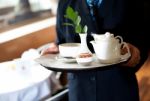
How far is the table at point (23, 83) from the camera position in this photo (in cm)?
144

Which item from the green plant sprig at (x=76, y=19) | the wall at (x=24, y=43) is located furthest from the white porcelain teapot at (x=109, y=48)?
the wall at (x=24, y=43)

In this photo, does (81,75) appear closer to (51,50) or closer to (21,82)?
(51,50)

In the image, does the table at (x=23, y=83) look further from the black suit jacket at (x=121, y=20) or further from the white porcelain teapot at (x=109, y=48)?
the white porcelain teapot at (x=109, y=48)

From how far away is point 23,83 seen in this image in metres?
1.51

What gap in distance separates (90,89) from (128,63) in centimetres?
19

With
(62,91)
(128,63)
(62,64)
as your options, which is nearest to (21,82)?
(62,91)

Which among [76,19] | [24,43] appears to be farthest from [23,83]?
[76,19]

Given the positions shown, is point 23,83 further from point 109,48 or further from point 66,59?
point 109,48

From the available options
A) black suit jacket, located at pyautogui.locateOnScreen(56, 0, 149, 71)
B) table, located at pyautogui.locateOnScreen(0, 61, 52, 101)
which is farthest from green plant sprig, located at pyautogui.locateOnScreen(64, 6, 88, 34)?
table, located at pyautogui.locateOnScreen(0, 61, 52, 101)

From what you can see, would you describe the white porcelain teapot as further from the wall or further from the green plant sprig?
the wall

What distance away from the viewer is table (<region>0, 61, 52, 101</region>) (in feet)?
4.72

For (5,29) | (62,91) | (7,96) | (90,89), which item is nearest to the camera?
(90,89)

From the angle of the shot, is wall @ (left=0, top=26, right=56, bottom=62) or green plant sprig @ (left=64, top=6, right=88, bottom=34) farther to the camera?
wall @ (left=0, top=26, right=56, bottom=62)

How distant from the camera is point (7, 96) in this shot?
1.42m
